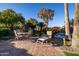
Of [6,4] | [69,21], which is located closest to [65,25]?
[69,21]

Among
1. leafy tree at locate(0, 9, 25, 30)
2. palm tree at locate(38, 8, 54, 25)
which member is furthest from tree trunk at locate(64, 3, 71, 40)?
leafy tree at locate(0, 9, 25, 30)

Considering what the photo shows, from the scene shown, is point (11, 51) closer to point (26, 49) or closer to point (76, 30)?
point (26, 49)

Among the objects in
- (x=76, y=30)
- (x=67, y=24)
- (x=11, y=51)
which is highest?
(x=67, y=24)

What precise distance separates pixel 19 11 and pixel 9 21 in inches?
10.3

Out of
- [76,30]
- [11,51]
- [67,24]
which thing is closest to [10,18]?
[11,51]

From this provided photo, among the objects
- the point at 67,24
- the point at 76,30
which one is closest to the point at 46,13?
the point at 67,24

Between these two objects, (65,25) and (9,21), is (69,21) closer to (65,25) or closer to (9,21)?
(65,25)

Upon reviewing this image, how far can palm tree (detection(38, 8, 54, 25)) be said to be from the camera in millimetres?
16297

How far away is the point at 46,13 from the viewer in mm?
16344

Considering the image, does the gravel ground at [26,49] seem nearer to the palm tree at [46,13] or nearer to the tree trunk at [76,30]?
the tree trunk at [76,30]

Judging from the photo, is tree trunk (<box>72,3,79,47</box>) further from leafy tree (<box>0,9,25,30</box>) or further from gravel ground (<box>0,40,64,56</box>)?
leafy tree (<box>0,9,25,30</box>)

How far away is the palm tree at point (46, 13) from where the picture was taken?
16297 mm

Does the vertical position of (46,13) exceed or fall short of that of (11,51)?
it exceeds it

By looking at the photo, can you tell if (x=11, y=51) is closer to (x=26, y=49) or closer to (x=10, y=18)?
(x=26, y=49)
